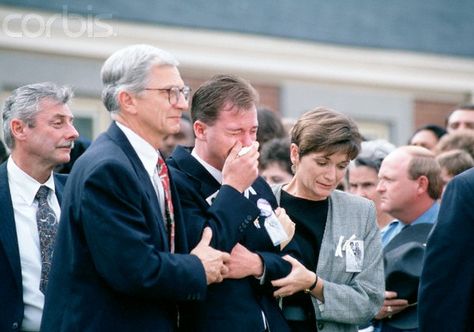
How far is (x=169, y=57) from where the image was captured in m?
4.19

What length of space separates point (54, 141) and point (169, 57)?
1100 millimetres

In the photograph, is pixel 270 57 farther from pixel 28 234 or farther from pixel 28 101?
pixel 28 234

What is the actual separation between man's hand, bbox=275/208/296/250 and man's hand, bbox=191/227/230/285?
47 cm

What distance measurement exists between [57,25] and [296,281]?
8153 mm

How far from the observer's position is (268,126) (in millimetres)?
6973

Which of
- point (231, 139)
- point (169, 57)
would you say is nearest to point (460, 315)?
point (231, 139)

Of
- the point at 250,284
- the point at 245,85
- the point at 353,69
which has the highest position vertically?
the point at 245,85

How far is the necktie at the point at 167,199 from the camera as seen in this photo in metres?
4.16

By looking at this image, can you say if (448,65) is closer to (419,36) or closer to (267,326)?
(419,36)

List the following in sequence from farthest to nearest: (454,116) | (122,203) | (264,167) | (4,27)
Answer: (4,27) → (454,116) → (264,167) → (122,203)

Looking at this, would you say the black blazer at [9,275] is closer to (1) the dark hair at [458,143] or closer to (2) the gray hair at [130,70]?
(2) the gray hair at [130,70]

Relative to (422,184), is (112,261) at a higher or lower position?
higher

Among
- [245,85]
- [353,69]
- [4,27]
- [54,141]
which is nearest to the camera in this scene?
[245,85]

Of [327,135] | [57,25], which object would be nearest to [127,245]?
[327,135]
